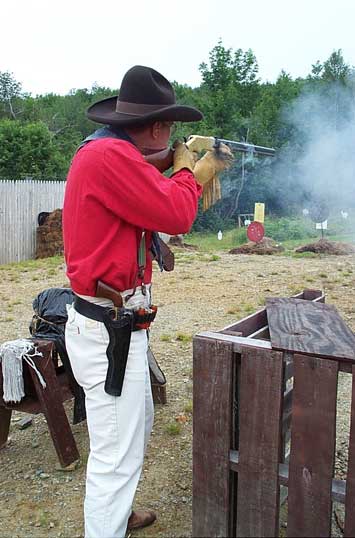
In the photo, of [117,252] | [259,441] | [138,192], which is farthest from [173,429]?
[138,192]

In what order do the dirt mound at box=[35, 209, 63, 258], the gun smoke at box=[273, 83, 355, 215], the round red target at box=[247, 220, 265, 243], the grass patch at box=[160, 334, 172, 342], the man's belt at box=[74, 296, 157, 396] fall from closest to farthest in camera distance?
the man's belt at box=[74, 296, 157, 396]
the grass patch at box=[160, 334, 172, 342]
the dirt mound at box=[35, 209, 63, 258]
the gun smoke at box=[273, 83, 355, 215]
the round red target at box=[247, 220, 265, 243]

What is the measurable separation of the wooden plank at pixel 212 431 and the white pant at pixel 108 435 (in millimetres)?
254

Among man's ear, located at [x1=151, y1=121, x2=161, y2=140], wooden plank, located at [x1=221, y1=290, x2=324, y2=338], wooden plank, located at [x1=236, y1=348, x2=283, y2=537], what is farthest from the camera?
wooden plank, located at [x1=221, y1=290, x2=324, y2=338]

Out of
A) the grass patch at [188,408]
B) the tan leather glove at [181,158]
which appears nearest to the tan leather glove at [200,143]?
the tan leather glove at [181,158]

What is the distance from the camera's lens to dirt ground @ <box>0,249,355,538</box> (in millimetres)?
2932

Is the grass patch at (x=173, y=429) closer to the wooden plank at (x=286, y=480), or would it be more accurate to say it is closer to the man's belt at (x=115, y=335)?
the wooden plank at (x=286, y=480)

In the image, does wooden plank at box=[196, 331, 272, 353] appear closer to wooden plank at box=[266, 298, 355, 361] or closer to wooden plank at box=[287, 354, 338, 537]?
wooden plank at box=[266, 298, 355, 361]

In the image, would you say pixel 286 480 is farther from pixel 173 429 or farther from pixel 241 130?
pixel 241 130

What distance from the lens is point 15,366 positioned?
3.25 meters

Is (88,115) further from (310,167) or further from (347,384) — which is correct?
(310,167)

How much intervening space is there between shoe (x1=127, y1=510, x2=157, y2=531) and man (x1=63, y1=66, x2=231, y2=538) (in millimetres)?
408

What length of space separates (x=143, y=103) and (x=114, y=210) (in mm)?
493

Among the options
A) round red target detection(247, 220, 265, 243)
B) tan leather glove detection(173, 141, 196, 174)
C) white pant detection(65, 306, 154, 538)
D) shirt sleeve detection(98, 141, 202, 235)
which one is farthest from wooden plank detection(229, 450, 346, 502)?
round red target detection(247, 220, 265, 243)

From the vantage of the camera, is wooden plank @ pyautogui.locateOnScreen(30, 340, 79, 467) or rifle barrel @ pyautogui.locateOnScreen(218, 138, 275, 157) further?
rifle barrel @ pyautogui.locateOnScreen(218, 138, 275, 157)
